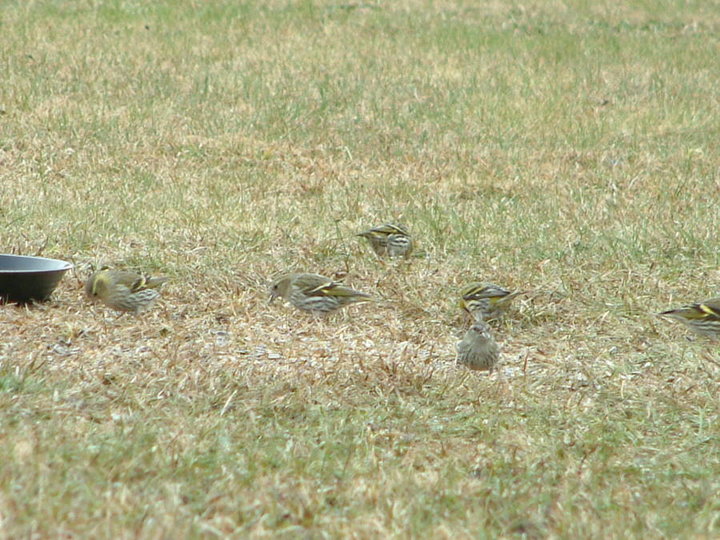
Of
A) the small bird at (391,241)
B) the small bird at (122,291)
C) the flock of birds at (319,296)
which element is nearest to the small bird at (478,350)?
the flock of birds at (319,296)

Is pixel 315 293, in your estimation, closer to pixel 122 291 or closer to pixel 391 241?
pixel 122 291

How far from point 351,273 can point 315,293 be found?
44.3 inches

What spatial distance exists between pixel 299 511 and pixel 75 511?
0.78 metres

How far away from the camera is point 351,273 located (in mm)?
8797

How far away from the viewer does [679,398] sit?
6.15 meters

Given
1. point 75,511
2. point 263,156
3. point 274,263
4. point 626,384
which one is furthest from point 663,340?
point 263,156

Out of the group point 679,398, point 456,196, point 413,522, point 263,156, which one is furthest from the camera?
point 263,156

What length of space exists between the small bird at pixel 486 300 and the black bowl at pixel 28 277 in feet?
8.59

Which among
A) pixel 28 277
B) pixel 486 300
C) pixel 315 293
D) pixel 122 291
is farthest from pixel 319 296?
pixel 28 277

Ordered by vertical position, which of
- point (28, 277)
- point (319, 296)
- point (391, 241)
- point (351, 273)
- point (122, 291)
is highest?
point (28, 277)

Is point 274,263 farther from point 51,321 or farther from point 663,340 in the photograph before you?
point 663,340

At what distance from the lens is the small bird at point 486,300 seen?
7473 millimetres

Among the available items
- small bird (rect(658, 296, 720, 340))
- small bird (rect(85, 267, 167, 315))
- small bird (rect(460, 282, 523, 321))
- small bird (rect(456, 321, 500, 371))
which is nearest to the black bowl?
small bird (rect(85, 267, 167, 315))

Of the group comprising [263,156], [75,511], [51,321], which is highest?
[75,511]
